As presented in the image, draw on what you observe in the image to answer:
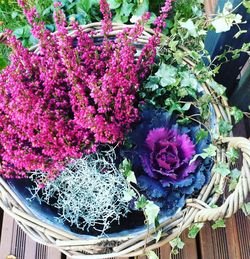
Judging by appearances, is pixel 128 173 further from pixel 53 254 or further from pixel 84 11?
pixel 84 11

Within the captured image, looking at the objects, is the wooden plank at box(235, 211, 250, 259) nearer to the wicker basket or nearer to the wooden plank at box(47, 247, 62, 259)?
the wicker basket

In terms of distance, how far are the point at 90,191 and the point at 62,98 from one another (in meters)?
0.19

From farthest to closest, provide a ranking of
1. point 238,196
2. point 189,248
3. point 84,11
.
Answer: point 84,11 < point 189,248 < point 238,196

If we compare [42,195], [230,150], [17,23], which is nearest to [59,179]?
[42,195]

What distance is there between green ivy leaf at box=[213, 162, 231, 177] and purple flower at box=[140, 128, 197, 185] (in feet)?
0.18

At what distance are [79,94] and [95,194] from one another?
0.73 ft

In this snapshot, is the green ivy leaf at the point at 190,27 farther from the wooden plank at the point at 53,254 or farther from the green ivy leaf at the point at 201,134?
the wooden plank at the point at 53,254

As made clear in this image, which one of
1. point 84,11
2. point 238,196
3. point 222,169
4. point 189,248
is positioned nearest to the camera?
point 238,196

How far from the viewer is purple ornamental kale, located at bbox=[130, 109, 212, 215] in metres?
0.82

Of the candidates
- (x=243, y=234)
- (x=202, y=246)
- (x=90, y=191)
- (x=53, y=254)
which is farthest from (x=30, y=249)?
(x=243, y=234)

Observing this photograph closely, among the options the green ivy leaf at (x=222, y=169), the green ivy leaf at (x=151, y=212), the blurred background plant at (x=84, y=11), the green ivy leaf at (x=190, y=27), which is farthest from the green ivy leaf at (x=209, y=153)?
the blurred background plant at (x=84, y=11)

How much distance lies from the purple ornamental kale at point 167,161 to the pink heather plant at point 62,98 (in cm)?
6

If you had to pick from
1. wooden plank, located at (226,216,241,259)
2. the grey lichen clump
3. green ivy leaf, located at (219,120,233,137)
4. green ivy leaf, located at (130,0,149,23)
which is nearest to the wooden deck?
wooden plank, located at (226,216,241,259)

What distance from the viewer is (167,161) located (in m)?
0.83
